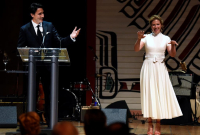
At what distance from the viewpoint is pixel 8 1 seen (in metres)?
9.07

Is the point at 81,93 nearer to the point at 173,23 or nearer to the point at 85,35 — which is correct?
the point at 85,35

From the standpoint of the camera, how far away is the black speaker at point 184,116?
22.6 ft

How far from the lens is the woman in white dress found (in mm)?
5027

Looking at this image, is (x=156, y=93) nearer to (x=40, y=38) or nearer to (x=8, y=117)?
(x=40, y=38)

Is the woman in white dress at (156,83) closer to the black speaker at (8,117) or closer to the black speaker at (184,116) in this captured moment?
the black speaker at (184,116)

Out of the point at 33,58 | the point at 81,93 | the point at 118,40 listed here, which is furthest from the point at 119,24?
the point at 33,58

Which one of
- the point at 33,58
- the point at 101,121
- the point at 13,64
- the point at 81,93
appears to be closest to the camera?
the point at 101,121

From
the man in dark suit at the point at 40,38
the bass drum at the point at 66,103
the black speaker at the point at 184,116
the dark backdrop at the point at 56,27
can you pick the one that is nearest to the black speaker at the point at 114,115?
the man in dark suit at the point at 40,38

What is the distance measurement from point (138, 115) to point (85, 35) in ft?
7.71

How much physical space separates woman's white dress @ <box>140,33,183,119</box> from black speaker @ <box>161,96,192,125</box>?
1842mm

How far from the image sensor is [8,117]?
582 cm

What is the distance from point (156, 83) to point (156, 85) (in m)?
0.03

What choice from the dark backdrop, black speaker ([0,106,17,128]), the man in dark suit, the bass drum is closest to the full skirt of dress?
the man in dark suit

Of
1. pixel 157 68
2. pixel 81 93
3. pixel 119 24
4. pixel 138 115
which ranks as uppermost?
pixel 119 24
